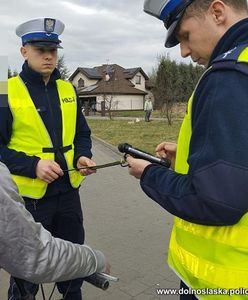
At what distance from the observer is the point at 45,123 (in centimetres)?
291

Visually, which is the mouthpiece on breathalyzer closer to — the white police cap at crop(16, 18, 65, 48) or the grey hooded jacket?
the grey hooded jacket

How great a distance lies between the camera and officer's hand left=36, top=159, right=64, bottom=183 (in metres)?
2.77

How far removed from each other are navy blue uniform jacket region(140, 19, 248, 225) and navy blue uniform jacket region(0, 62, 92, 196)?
4.80 ft

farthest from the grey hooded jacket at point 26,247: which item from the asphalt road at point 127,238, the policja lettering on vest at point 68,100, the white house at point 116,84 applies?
the white house at point 116,84

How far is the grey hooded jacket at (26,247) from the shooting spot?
153 centimetres

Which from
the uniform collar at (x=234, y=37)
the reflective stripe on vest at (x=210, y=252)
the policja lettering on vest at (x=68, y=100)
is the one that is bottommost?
the reflective stripe on vest at (x=210, y=252)

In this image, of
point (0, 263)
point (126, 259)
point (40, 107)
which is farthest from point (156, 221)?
point (0, 263)

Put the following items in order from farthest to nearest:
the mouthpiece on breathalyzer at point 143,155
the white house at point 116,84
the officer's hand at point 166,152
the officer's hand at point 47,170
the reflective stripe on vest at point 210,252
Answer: the white house at point 116,84
the officer's hand at point 47,170
the officer's hand at point 166,152
the mouthpiece on breathalyzer at point 143,155
the reflective stripe on vest at point 210,252

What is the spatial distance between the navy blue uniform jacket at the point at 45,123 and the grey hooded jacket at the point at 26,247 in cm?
110

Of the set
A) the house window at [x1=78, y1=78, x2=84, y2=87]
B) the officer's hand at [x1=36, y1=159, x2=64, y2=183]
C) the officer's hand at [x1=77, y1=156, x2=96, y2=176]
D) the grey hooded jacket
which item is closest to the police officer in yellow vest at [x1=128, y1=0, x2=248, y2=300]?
the grey hooded jacket

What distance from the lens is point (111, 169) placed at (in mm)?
9938

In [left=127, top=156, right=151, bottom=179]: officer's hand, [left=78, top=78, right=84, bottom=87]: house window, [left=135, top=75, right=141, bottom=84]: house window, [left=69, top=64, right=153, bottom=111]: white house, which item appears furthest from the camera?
[left=135, top=75, right=141, bottom=84]: house window

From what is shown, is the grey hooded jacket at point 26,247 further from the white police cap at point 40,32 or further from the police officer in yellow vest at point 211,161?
the white police cap at point 40,32

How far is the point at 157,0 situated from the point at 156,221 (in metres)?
4.15
